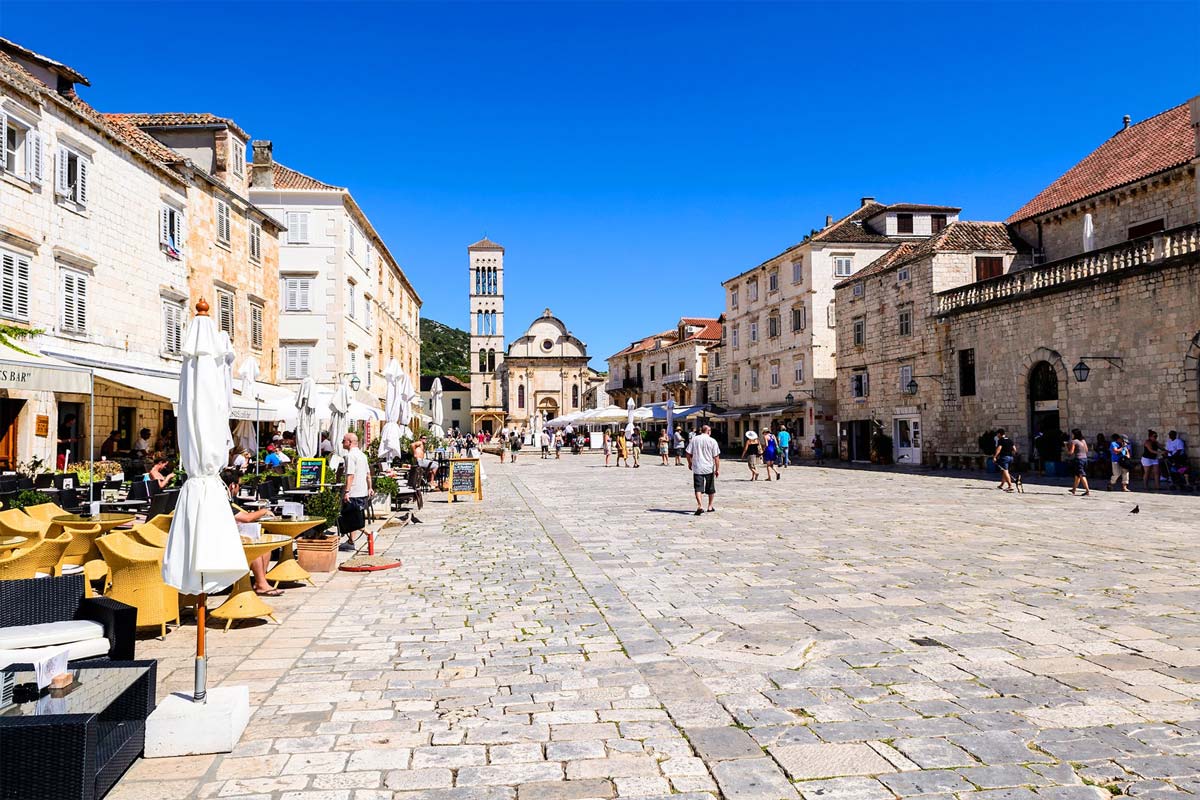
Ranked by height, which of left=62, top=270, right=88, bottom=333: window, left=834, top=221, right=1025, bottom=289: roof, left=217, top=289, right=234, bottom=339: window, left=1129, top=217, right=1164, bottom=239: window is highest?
left=834, top=221, right=1025, bottom=289: roof

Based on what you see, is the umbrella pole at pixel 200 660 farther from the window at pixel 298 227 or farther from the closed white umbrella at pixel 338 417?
the window at pixel 298 227

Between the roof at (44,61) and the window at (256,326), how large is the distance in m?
7.93

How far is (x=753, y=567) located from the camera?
9266 millimetres

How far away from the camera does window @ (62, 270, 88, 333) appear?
16922mm

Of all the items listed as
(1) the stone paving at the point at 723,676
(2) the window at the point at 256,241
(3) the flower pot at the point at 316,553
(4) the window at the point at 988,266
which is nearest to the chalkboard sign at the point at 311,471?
(1) the stone paving at the point at 723,676

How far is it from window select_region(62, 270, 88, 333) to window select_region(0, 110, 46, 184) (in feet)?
6.68

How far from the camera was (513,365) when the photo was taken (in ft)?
282

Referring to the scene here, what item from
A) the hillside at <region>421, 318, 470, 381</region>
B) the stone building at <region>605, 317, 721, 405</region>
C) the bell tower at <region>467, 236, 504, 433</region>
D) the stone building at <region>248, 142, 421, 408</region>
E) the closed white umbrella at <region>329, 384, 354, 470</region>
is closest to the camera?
the closed white umbrella at <region>329, 384, 354, 470</region>

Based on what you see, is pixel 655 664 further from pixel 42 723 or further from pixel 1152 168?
pixel 1152 168

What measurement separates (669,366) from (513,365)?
21.7 m

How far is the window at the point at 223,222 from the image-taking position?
78.1ft

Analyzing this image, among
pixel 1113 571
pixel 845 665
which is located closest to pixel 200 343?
pixel 845 665

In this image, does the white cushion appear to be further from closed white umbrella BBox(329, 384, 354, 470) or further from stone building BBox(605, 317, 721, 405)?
stone building BBox(605, 317, 721, 405)

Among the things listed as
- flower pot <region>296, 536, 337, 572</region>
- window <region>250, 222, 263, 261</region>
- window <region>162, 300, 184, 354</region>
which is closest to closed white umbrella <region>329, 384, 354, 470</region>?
flower pot <region>296, 536, 337, 572</region>
